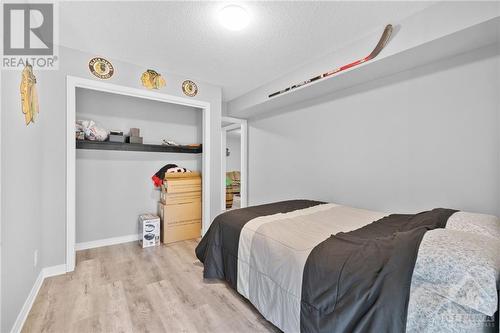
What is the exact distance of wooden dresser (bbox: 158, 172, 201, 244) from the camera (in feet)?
10.6

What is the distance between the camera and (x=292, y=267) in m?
1.38

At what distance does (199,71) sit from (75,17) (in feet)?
4.49

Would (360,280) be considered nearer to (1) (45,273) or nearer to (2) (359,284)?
(2) (359,284)

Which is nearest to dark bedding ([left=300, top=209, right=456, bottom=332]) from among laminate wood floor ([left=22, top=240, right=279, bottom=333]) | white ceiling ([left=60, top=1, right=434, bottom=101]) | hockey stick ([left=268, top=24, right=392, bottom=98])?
laminate wood floor ([left=22, top=240, right=279, bottom=333])

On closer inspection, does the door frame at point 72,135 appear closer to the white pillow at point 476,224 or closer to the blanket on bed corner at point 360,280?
the blanket on bed corner at point 360,280

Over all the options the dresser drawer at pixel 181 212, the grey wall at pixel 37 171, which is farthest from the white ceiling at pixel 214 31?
the dresser drawer at pixel 181 212

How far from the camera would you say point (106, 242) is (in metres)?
3.08

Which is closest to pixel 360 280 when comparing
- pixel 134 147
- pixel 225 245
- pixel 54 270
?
pixel 225 245

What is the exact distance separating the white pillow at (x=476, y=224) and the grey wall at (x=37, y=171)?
275 centimetres

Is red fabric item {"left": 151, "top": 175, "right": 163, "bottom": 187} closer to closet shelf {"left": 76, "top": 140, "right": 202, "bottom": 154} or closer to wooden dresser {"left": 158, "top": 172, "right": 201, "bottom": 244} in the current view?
wooden dresser {"left": 158, "top": 172, "right": 201, "bottom": 244}

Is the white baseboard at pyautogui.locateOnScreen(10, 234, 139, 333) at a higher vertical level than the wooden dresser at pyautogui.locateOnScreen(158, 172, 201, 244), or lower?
lower

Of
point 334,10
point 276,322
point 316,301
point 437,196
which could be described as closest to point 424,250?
point 316,301

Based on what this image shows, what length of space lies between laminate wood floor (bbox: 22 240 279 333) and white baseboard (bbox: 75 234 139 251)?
15.6 inches

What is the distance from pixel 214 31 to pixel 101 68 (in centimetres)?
150
